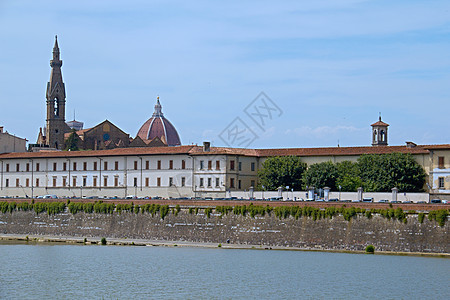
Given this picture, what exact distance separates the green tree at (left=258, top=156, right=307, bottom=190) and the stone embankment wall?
42.5ft

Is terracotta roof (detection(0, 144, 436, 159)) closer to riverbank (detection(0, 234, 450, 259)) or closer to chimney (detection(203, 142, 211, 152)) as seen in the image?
chimney (detection(203, 142, 211, 152))

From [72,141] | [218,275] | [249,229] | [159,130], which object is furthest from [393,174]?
[159,130]

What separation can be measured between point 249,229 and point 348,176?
50.0 feet

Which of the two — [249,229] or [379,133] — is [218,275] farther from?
[379,133]

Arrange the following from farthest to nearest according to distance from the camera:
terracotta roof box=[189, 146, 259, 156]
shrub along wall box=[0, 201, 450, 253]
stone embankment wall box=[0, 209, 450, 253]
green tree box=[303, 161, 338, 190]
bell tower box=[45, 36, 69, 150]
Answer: bell tower box=[45, 36, 69, 150], terracotta roof box=[189, 146, 259, 156], green tree box=[303, 161, 338, 190], shrub along wall box=[0, 201, 450, 253], stone embankment wall box=[0, 209, 450, 253]

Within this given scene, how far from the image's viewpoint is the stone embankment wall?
197 ft

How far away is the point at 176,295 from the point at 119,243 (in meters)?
27.8

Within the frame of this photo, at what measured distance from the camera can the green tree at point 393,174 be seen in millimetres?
75625

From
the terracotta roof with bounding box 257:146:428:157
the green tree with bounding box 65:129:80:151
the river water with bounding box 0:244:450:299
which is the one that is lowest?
the river water with bounding box 0:244:450:299

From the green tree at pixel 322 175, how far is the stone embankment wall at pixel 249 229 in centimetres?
1225

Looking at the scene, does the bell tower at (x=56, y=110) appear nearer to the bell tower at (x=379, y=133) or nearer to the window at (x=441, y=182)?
the bell tower at (x=379, y=133)

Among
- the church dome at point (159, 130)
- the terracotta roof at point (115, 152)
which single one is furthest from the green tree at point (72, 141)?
the terracotta roof at point (115, 152)

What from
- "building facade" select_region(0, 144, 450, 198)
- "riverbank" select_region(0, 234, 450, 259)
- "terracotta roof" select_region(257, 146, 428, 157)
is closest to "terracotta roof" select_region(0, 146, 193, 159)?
"building facade" select_region(0, 144, 450, 198)

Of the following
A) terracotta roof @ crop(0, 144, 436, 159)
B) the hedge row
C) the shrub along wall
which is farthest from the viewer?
terracotta roof @ crop(0, 144, 436, 159)
